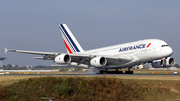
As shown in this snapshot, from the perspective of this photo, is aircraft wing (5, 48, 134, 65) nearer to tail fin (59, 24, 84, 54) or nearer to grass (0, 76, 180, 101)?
tail fin (59, 24, 84, 54)

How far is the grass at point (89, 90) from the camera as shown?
73.4 ft

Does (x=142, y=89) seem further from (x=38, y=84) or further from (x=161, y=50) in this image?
(x=161, y=50)

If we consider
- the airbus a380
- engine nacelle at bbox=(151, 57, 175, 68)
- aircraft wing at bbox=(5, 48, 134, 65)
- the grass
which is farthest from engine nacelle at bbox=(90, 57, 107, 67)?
the grass

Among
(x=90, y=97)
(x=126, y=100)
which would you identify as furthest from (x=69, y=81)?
(x=126, y=100)

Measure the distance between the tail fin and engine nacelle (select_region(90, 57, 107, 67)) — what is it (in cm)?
1335

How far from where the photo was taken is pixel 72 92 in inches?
910

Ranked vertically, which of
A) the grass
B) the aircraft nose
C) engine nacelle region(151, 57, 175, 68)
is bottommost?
the grass

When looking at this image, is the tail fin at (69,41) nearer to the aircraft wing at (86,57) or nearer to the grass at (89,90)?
the aircraft wing at (86,57)

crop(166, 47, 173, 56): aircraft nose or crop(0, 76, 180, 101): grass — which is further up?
crop(166, 47, 173, 56): aircraft nose

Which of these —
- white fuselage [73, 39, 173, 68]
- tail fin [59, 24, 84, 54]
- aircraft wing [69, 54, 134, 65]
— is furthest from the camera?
tail fin [59, 24, 84, 54]

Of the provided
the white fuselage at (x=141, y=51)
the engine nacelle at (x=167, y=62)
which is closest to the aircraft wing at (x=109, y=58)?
the white fuselage at (x=141, y=51)

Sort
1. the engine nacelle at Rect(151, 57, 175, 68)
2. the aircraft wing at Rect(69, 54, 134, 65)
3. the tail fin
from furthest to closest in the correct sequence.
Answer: the tail fin → the engine nacelle at Rect(151, 57, 175, 68) → the aircraft wing at Rect(69, 54, 134, 65)

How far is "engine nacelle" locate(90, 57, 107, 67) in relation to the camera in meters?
41.5

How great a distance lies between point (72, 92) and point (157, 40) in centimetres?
2327
